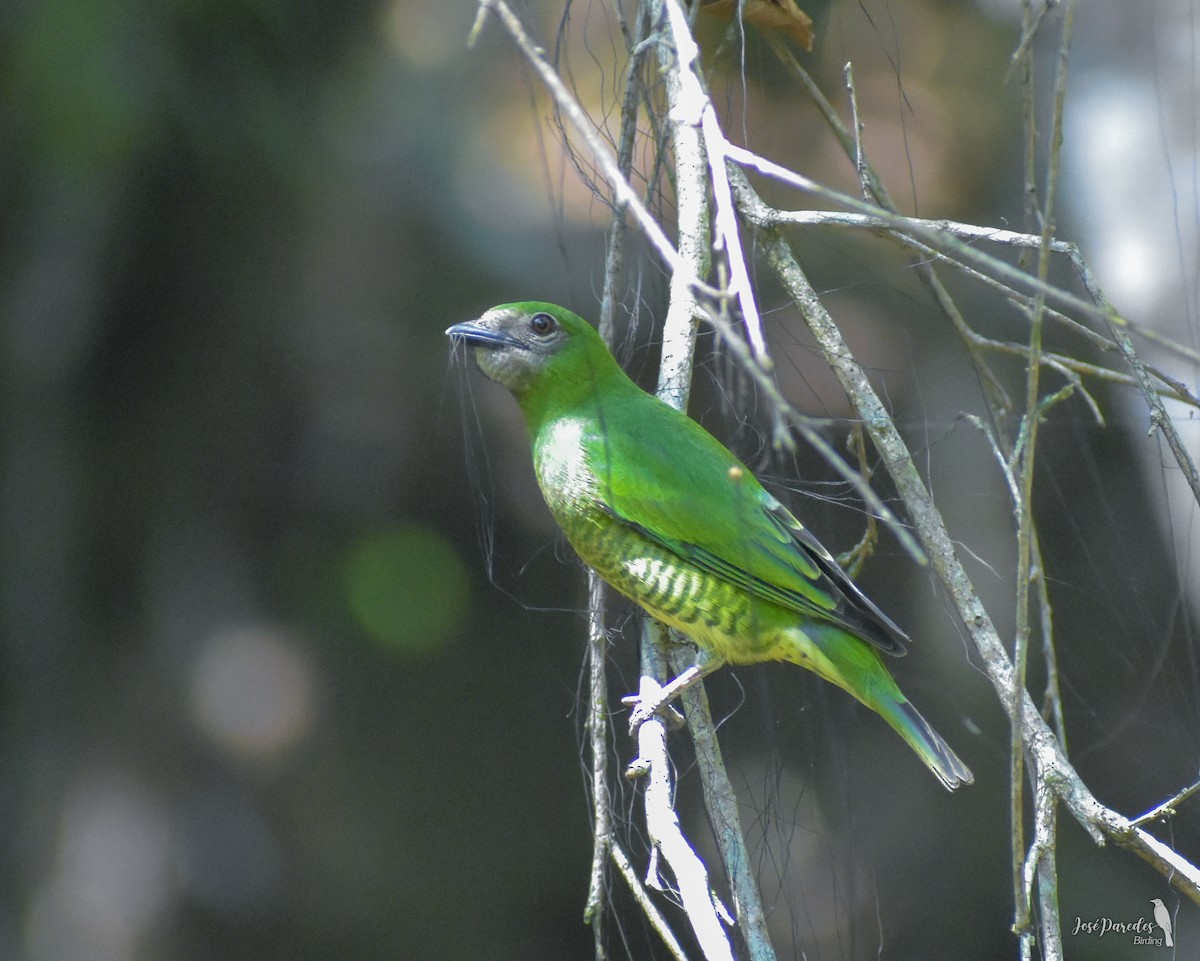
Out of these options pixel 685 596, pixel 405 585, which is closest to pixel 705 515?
pixel 685 596

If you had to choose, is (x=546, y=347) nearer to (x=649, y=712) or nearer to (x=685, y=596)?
(x=685, y=596)

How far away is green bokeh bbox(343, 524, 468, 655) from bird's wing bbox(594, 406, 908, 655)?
1.70m

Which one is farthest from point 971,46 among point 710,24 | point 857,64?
point 710,24

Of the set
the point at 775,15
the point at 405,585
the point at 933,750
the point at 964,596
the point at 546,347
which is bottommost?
the point at 405,585

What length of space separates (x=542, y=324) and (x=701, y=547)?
846 millimetres

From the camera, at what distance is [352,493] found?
486cm

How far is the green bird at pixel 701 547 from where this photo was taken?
10.3 ft

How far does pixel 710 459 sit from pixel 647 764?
3.46 feet

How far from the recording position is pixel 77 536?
4656 millimetres

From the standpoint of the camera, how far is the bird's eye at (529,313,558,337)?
3.46 m

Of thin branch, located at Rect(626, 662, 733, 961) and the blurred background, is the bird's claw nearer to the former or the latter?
thin branch, located at Rect(626, 662, 733, 961)

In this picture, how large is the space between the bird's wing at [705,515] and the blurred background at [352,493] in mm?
948

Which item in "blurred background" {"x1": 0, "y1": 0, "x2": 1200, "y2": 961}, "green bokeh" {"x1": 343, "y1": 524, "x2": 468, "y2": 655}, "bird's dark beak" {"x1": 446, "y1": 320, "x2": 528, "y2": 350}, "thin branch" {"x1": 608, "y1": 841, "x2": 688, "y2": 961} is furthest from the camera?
"green bokeh" {"x1": 343, "y1": 524, "x2": 468, "y2": 655}

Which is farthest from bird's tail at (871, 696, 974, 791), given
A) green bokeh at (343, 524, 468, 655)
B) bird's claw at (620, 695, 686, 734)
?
green bokeh at (343, 524, 468, 655)
